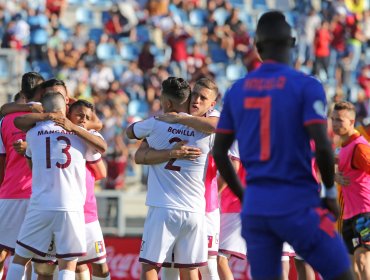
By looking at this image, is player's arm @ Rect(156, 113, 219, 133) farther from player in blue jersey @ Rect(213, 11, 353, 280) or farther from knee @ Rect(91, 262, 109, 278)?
player in blue jersey @ Rect(213, 11, 353, 280)

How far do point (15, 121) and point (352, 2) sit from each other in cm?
1961

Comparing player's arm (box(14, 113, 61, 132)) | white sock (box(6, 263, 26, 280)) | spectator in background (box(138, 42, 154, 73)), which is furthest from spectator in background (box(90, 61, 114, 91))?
white sock (box(6, 263, 26, 280))

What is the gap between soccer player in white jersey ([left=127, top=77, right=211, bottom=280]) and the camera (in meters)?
8.00

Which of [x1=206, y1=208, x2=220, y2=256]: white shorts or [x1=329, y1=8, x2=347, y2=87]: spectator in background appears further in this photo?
[x1=329, y1=8, x2=347, y2=87]: spectator in background

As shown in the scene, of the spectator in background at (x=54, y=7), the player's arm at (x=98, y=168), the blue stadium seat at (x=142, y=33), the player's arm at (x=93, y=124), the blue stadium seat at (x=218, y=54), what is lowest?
the player's arm at (x=98, y=168)

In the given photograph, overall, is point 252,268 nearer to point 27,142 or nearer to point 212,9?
point 27,142

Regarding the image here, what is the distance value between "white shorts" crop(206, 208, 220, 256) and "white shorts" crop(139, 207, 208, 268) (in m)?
0.69

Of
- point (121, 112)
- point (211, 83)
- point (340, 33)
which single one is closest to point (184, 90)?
point (211, 83)

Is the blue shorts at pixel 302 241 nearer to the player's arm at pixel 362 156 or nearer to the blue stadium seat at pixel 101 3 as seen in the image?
the player's arm at pixel 362 156

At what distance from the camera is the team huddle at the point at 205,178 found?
5375mm

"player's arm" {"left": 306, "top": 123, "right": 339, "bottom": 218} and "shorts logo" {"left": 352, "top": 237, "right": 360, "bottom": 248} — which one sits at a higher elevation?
"player's arm" {"left": 306, "top": 123, "right": 339, "bottom": 218}

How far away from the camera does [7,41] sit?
21.0 m

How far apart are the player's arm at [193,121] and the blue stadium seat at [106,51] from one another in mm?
14700

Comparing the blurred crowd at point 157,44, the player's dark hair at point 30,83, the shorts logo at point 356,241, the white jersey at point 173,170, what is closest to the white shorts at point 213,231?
the white jersey at point 173,170
